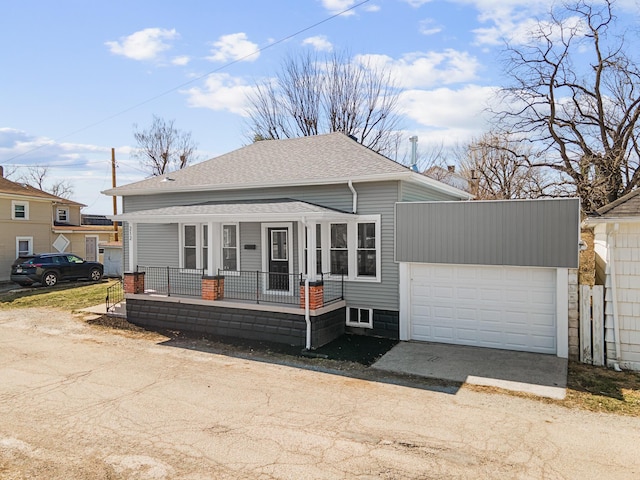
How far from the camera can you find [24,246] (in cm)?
2506

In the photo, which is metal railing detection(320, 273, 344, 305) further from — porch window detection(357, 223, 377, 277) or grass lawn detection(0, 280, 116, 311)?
grass lawn detection(0, 280, 116, 311)

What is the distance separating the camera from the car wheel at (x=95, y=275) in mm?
22156

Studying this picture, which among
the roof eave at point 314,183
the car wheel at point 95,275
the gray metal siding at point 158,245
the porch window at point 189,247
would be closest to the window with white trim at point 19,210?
the car wheel at point 95,275

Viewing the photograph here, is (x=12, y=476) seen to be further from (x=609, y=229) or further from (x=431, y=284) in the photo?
(x=609, y=229)

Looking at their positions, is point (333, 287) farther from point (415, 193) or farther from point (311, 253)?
point (415, 193)

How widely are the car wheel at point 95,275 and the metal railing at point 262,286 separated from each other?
1225cm

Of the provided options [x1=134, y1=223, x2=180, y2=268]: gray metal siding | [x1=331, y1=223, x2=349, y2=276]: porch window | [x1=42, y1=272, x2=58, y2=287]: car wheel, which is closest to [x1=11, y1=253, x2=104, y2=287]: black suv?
[x1=42, y1=272, x2=58, y2=287]: car wheel

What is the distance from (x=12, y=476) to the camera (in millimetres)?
4781

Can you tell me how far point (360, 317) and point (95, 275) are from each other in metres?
16.4

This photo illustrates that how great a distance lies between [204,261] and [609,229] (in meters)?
10.3

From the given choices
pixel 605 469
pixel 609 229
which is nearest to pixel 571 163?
pixel 609 229

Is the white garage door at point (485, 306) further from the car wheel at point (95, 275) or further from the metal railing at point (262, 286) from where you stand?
the car wheel at point (95, 275)

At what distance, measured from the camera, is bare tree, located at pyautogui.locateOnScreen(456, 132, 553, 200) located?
25406 millimetres

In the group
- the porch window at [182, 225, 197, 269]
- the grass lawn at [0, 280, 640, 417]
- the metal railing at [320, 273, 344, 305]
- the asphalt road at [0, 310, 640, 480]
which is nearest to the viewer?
the asphalt road at [0, 310, 640, 480]
